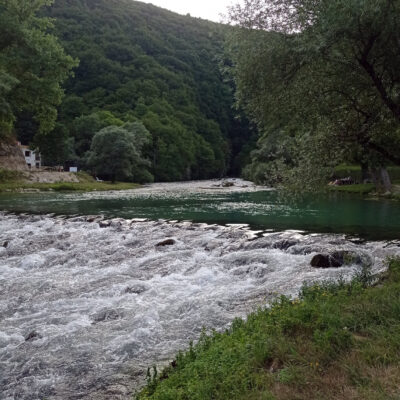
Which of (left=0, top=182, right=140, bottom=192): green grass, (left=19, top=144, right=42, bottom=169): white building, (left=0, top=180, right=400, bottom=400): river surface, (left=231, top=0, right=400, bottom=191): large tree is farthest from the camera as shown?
(left=19, top=144, right=42, bottom=169): white building

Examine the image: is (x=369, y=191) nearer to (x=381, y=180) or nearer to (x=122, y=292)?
(x=381, y=180)

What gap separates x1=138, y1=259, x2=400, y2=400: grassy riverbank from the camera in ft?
18.7

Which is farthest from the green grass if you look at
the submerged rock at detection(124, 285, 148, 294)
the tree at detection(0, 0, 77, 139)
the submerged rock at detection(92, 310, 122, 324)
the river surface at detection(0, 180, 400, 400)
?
the submerged rock at detection(92, 310, 122, 324)

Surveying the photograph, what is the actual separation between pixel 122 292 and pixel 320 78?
10.6 m

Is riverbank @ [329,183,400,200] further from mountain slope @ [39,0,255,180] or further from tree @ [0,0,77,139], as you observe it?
mountain slope @ [39,0,255,180]

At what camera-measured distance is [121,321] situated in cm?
1106

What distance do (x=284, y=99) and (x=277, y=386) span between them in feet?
41.4

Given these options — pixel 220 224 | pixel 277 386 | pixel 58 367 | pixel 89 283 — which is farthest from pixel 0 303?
pixel 220 224

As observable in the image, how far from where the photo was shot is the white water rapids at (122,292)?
335 inches

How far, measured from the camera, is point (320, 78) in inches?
598

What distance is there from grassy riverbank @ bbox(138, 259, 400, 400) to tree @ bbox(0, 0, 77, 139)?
3268 centimetres

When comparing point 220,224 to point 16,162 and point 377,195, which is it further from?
point 16,162

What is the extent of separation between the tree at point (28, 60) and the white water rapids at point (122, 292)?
17.1m

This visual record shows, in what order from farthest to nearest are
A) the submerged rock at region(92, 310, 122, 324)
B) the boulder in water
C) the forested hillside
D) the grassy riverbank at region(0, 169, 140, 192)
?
1. the forested hillside
2. the grassy riverbank at region(0, 169, 140, 192)
3. the boulder in water
4. the submerged rock at region(92, 310, 122, 324)
